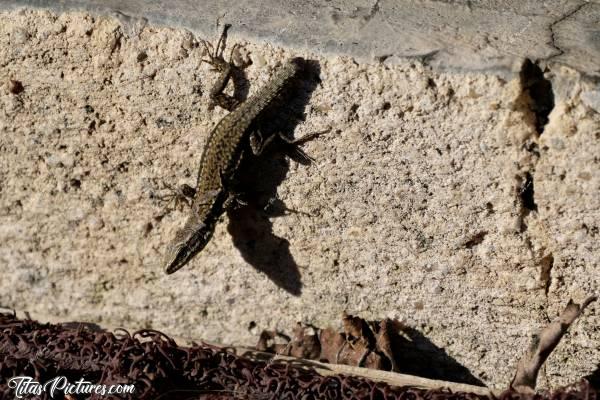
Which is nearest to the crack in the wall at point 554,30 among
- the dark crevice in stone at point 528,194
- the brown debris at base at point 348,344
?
the dark crevice in stone at point 528,194

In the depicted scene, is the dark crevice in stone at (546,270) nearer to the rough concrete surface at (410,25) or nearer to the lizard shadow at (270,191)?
the rough concrete surface at (410,25)

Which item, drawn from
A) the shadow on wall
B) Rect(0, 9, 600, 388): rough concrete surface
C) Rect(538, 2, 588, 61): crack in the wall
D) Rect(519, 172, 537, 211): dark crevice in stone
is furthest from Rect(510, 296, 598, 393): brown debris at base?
Rect(538, 2, 588, 61): crack in the wall

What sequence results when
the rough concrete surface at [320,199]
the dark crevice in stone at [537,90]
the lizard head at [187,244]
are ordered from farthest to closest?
the lizard head at [187,244]
the rough concrete surface at [320,199]
the dark crevice in stone at [537,90]

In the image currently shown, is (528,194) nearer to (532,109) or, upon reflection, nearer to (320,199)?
(532,109)

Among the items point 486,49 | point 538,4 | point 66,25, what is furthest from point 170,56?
point 538,4

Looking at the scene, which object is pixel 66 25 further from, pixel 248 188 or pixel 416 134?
pixel 416 134

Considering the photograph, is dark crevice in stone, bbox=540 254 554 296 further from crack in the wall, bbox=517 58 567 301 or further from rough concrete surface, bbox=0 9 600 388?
crack in the wall, bbox=517 58 567 301
